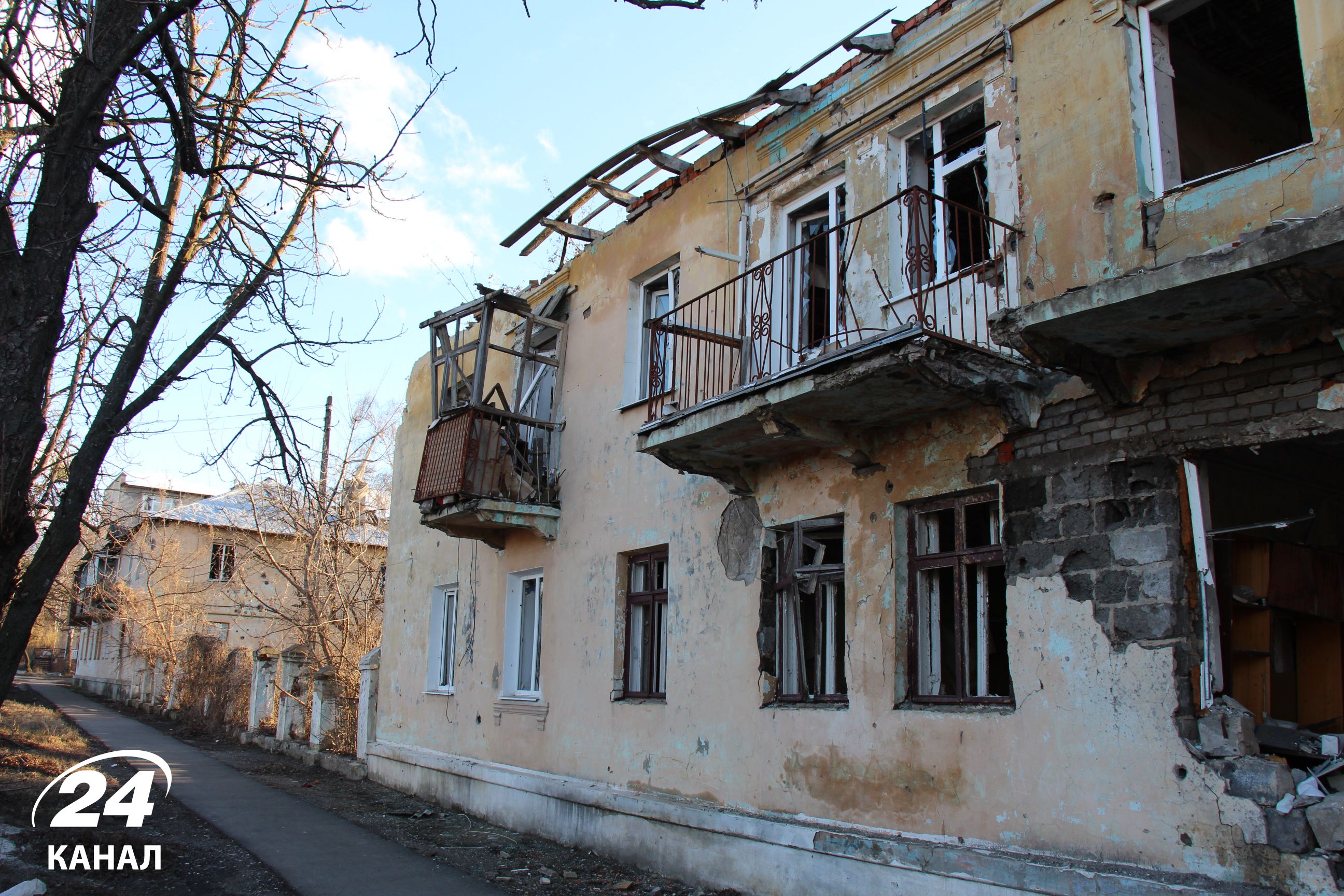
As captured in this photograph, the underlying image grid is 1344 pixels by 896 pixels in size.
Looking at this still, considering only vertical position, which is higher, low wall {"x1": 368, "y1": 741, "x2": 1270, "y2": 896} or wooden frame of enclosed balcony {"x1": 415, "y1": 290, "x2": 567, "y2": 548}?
wooden frame of enclosed balcony {"x1": 415, "y1": 290, "x2": 567, "y2": 548}

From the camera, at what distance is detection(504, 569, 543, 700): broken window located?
11.1 m

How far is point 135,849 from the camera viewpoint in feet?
26.2

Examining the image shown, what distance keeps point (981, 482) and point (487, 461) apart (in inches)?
237

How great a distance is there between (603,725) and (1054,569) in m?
5.14

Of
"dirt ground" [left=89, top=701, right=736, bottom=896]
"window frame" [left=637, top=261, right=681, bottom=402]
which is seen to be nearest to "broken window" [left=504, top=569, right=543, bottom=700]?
"dirt ground" [left=89, top=701, right=736, bottom=896]

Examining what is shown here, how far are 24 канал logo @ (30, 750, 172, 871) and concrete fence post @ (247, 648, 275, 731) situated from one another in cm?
602

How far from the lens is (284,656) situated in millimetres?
17766

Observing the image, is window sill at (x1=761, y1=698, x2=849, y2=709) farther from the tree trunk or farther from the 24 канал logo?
the 24 канал logo

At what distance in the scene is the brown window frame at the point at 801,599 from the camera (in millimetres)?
7363

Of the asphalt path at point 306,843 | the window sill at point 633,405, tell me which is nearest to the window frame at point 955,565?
the window sill at point 633,405

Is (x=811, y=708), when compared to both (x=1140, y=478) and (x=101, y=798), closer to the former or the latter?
(x=1140, y=478)

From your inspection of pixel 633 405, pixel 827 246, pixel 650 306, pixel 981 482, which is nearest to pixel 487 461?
pixel 633 405

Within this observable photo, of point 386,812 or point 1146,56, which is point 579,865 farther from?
point 1146,56

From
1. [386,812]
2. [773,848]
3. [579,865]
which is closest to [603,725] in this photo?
[579,865]
